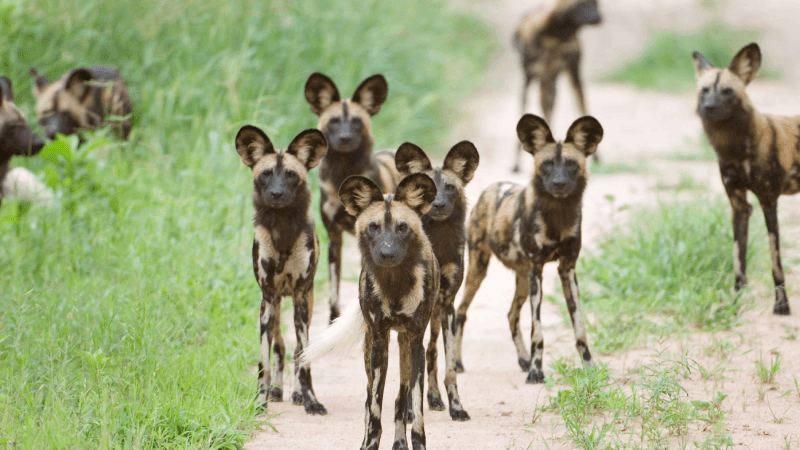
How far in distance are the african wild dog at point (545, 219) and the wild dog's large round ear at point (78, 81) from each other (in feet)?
12.7

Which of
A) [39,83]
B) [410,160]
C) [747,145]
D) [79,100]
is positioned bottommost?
[410,160]

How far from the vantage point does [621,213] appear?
22.1 ft

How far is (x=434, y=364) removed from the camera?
373 cm

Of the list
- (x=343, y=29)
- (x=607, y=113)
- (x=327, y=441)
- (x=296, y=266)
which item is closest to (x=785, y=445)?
(x=327, y=441)

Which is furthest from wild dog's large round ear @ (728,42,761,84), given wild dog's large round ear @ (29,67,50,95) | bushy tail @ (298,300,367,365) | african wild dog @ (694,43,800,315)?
wild dog's large round ear @ (29,67,50,95)

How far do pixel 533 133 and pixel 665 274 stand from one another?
1822mm

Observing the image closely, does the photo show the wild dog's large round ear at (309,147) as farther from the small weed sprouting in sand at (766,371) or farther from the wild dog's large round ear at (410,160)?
the small weed sprouting in sand at (766,371)

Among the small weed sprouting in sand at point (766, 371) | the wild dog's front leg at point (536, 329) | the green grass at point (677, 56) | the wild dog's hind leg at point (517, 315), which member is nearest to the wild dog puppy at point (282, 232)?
the wild dog's front leg at point (536, 329)

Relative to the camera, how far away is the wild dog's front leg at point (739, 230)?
5059 millimetres

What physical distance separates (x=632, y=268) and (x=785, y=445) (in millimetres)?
2399

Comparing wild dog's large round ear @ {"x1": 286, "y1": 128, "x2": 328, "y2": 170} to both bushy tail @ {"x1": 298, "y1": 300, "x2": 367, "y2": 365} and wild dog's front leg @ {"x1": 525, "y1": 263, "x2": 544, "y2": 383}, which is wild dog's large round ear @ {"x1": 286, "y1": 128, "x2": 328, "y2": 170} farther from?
wild dog's front leg @ {"x1": 525, "y1": 263, "x2": 544, "y2": 383}

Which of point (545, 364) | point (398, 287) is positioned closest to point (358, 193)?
point (398, 287)

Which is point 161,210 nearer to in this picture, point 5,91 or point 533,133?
point 5,91

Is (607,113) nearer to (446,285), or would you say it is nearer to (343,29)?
(343,29)
